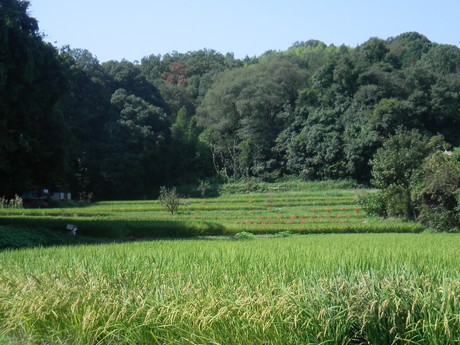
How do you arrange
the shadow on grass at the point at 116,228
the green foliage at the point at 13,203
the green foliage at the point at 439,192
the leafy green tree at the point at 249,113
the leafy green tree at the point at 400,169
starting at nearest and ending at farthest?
the shadow on grass at the point at 116,228 → the green foliage at the point at 439,192 → the leafy green tree at the point at 400,169 → the green foliage at the point at 13,203 → the leafy green tree at the point at 249,113

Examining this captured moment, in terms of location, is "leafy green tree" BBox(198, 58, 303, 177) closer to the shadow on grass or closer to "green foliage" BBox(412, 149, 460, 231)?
"green foliage" BBox(412, 149, 460, 231)

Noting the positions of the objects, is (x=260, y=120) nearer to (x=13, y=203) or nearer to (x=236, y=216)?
(x=236, y=216)

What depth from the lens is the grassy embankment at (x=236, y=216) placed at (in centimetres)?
2022

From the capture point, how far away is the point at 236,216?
2953 centimetres

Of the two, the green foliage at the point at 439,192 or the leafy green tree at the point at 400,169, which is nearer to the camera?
the green foliage at the point at 439,192

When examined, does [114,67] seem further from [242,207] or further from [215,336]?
[215,336]

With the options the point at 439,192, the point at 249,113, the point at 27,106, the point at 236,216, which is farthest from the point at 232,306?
the point at 249,113

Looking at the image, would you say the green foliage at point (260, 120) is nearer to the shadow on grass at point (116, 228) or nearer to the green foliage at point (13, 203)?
the green foliage at point (13, 203)

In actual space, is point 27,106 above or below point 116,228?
above

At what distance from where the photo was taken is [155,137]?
45906mm

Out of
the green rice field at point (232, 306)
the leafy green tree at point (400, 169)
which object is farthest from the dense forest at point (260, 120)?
the green rice field at point (232, 306)

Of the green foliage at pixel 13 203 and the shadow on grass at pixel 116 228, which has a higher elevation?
the green foliage at pixel 13 203

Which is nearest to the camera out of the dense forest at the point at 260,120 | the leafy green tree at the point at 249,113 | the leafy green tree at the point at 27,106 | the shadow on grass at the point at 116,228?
the leafy green tree at the point at 27,106

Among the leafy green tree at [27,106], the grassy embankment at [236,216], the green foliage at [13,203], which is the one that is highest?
the leafy green tree at [27,106]
